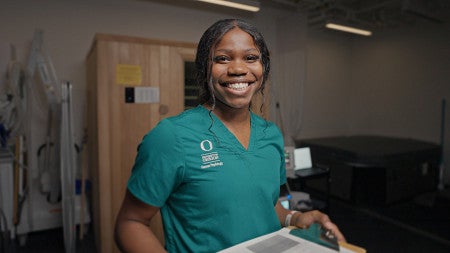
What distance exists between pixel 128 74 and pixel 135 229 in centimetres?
164

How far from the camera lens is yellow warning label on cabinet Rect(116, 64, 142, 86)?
213cm

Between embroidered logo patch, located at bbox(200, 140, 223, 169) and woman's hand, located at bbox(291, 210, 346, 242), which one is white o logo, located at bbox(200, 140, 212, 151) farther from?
woman's hand, located at bbox(291, 210, 346, 242)

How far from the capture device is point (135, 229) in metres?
0.73

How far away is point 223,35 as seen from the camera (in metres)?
0.85

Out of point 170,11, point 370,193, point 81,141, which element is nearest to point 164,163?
point 81,141

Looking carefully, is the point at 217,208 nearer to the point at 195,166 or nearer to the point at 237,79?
the point at 195,166

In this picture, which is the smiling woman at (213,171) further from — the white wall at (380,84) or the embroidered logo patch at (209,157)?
the white wall at (380,84)

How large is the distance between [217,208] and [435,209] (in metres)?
3.78

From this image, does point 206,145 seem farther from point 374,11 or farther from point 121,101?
point 374,11

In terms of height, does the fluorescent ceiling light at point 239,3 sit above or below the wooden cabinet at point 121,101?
above

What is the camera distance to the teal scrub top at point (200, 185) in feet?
2.43

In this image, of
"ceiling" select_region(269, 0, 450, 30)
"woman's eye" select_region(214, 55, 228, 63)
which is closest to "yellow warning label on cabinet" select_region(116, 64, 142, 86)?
"woman's eye" select_region(214, 55, 228, 63)

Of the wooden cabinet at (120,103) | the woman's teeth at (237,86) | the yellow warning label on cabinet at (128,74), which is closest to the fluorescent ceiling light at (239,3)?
the wooden cabinet at (120,103)

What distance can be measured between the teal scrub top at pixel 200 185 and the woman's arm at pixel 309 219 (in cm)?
10
